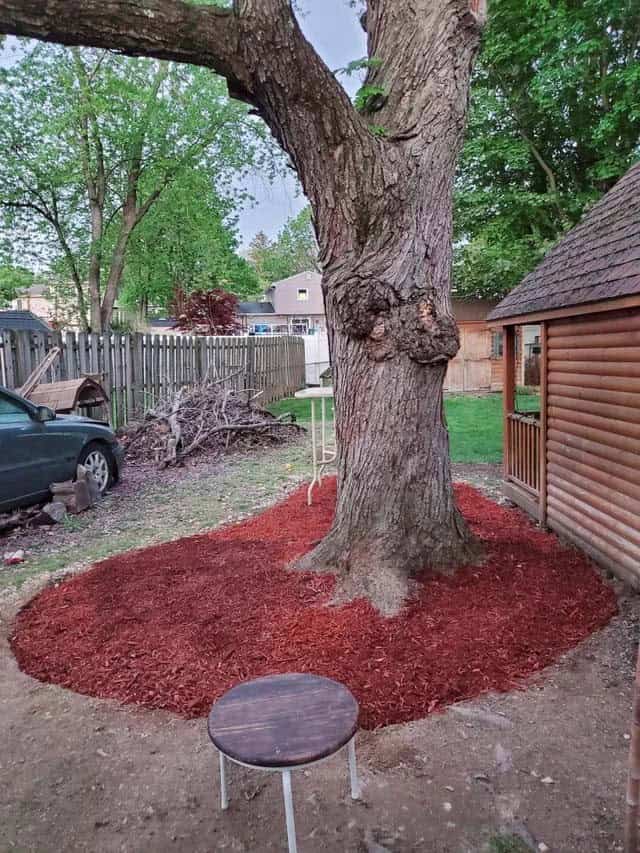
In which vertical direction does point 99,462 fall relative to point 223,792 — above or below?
above

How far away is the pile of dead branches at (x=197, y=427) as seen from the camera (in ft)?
29.6

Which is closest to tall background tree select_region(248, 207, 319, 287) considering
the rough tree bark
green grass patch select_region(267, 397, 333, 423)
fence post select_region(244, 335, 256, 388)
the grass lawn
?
green grass patch select_region(267, 397, 333, 423)

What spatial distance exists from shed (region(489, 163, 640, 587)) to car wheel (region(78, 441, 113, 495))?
192 inches

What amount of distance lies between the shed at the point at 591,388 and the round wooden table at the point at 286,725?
2920 millimetres

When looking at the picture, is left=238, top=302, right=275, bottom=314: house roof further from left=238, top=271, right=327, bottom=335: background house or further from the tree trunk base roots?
the tree trunk base roots

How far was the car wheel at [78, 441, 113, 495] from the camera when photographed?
671 cm

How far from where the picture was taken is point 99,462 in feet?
22.8

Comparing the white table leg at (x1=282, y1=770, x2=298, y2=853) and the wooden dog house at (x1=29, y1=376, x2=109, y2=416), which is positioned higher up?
the wooden dog house at (x1=29, y1=376, x2=109, y2=416)

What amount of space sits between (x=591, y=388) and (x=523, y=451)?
67.5 inches

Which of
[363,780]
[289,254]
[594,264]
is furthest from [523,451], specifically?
[289,254]

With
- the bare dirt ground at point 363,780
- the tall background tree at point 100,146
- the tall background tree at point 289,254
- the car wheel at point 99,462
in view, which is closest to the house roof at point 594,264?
the bare dirt ground at point 363,780

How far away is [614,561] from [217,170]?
16990 millimetres

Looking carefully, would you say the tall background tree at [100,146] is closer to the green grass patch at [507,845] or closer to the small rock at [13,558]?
the small rock at [13,558]

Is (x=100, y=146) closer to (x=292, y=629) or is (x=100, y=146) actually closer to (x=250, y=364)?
(x=250, y=364)
